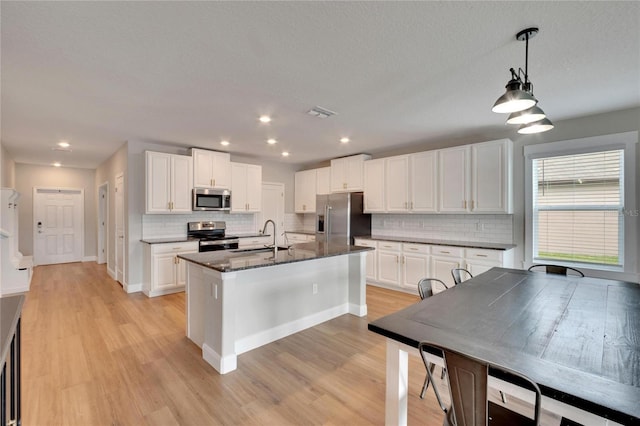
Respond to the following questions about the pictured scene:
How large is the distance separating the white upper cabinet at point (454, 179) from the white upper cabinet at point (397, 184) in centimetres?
58

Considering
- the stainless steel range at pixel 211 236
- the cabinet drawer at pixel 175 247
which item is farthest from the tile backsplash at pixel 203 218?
the cabinet drawer at pixel 175 247

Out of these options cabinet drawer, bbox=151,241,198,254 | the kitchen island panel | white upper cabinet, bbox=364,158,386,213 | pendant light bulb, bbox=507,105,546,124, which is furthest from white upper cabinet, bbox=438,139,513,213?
cabinet drawer, bbox=151,241,198,254

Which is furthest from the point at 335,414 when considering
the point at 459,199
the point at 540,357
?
the point at 459,199

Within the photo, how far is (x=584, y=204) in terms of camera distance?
3707 millimetres

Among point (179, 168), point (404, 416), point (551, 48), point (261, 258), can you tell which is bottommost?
point (404, 416)

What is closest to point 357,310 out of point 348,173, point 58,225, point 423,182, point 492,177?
point 423,182

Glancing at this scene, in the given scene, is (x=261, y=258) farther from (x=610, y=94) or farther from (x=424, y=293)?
(x=610, y=94)

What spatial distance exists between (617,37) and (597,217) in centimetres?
249

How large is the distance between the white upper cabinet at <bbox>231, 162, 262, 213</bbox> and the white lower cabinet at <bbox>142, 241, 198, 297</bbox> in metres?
1.31

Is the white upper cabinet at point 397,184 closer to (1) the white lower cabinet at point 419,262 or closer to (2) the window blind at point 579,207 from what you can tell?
(1) the white lower cabinet at point 419,262

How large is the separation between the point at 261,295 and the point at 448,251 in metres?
2.91

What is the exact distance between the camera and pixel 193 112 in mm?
3471

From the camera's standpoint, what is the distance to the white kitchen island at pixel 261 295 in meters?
2.54

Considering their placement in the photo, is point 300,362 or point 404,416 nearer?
point 404,416
